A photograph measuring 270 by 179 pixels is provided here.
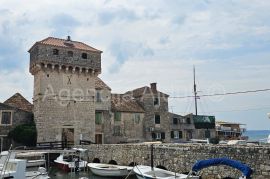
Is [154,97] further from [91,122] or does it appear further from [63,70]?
[63,70]

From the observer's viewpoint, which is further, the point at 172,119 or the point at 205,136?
the point at 205,136

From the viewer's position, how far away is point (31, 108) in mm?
39500

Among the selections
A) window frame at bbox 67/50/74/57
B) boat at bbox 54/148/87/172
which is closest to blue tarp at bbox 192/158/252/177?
boat at bbox 54/148/87/172

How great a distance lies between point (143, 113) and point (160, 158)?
72.8 feet

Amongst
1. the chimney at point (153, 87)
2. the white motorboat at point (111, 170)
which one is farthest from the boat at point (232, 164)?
the chimney at point (153, 87)

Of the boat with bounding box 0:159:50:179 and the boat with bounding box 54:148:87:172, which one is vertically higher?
the boat with bounding box 0:159:50:179

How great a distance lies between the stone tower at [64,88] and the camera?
36062mm

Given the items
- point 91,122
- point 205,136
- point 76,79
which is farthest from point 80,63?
point 205,136

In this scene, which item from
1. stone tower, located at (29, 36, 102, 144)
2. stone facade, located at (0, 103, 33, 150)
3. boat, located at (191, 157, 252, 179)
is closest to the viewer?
boat, located at (191, 157, 252, 179)

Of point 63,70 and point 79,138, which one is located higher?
point 63,70

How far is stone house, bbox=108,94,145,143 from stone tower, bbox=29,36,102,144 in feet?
11.6

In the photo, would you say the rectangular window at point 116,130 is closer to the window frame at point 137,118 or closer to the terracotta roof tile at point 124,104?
the terracotta roof tile at point 124,104

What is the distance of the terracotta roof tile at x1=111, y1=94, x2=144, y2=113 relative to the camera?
140 ft

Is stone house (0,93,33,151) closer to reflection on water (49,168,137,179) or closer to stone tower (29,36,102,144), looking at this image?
stone tower (29,36,102,144)
